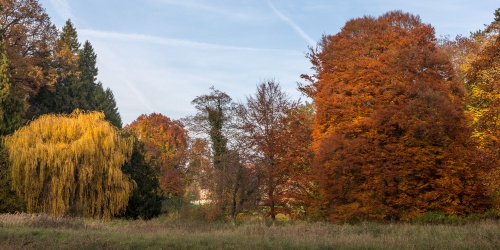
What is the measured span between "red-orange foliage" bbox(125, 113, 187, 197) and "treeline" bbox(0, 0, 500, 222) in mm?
21166

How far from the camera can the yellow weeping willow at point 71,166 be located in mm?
28406

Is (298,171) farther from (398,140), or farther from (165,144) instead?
(165,144)

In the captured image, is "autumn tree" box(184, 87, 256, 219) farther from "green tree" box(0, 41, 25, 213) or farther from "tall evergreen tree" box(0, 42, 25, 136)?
"tall evergreen tree" box(0, 42, 25, 136)

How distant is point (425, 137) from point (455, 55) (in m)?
18.6

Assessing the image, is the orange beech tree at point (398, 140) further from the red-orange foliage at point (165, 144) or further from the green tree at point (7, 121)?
the red-orange foliage at point (165, 144)

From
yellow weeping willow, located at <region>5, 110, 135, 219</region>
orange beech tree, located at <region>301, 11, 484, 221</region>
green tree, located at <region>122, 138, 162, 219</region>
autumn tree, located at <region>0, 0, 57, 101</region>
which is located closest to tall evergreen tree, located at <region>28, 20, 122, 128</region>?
autumn tree, located at <region>0, 0, 57, 101</region>

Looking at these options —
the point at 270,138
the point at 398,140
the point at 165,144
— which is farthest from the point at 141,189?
the point at 165,144

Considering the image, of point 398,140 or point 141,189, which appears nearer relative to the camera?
point 398,140

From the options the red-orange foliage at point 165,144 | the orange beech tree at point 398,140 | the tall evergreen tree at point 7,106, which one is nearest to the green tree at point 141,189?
the tall evergreen tree at point 7,106

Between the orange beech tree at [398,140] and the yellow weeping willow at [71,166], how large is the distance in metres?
13.1

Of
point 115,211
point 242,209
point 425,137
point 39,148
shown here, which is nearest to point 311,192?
point 242,209

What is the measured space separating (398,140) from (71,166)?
19.7 m

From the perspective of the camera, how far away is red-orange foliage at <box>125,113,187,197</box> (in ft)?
195

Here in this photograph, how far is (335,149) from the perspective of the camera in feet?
90.5
